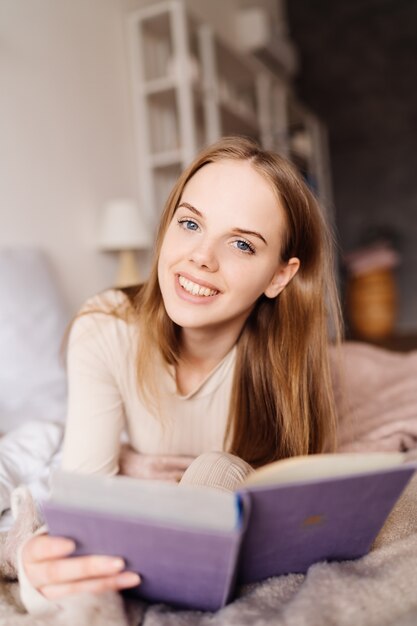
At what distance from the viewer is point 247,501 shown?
21.9 inches

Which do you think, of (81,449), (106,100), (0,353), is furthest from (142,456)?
(106,100)

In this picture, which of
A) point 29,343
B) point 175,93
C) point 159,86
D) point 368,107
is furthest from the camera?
point 368,107

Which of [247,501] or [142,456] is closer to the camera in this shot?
[247,501]

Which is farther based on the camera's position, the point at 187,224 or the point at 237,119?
the point at 237,119

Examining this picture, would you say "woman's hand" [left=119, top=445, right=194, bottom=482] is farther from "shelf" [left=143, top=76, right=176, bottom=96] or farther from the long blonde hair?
"shelf" [left=143, top=76, right=176, bottom=96]

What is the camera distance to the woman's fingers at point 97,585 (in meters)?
0.62

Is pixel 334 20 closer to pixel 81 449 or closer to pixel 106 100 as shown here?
pixel 106 100

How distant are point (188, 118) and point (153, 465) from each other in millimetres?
2109

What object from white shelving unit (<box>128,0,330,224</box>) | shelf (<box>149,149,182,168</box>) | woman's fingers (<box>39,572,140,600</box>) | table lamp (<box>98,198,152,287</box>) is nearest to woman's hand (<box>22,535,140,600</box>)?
woman's fingers (<box>39,572,140,600</box>)

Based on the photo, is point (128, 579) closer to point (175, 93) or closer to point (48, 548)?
point (48, 548)

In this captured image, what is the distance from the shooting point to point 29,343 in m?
1.66

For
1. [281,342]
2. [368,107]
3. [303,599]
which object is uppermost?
Result: [368,107]

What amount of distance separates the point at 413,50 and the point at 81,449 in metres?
5.09

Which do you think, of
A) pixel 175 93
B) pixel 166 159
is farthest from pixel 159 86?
pixel 166 159
